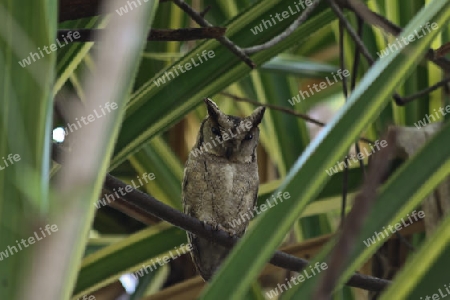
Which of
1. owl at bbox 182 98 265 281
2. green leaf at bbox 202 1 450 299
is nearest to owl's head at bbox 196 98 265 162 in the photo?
owl at bbox 182 98 265 281

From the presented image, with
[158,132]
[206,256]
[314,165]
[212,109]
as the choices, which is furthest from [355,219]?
[206,256]

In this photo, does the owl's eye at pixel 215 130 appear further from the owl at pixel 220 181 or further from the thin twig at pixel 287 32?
the thin twig at pixel 287 32

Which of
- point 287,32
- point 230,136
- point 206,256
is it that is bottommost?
point 206,256

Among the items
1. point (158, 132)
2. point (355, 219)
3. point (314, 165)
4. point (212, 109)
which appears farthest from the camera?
point (212, 109)

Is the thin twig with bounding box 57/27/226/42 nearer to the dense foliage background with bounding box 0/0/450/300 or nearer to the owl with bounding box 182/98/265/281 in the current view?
the dense foliage background with bounding box 0/0/450/300

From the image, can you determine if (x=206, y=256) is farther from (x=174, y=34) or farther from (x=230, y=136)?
(x=174, y=34)
